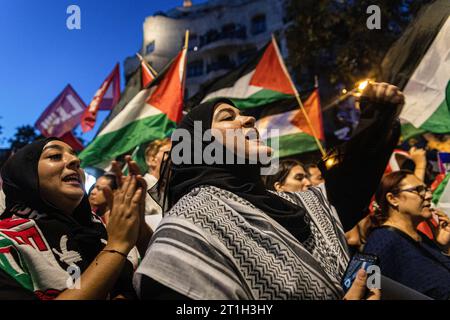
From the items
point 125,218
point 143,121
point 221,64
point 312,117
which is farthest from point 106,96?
point 221,64

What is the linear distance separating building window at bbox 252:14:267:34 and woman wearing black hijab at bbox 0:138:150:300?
88.0 feet

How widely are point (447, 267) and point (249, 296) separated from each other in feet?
5.51

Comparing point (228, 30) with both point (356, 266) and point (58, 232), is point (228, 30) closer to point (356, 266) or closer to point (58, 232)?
point (58, 232)

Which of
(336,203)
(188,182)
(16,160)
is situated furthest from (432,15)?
(16,160)

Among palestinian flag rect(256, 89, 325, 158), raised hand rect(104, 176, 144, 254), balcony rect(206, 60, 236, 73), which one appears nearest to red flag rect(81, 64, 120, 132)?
palestinian flag rect(256, 89, 325, 158)

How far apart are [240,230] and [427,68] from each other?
2.66 meters

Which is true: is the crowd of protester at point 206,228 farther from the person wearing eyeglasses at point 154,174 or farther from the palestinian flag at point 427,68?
the palestinian flag at point 427,68

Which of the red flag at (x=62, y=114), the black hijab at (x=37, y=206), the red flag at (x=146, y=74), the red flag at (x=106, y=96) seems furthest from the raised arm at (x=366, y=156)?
the red flag at (x=62, y=114)

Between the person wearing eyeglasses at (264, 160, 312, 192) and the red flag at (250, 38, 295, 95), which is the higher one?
the red flag at (250, 38, 295, 95)

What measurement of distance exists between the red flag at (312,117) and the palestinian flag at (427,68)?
2.12m

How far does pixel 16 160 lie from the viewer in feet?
6.68

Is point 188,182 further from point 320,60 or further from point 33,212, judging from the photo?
point 320,60

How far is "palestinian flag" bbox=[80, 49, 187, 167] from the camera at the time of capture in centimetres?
542

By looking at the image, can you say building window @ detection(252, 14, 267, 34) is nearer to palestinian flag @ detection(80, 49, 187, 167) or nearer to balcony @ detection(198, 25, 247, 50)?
balcony @ detection(198, 25, 247, 50)
